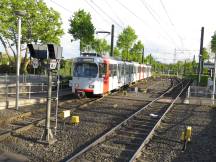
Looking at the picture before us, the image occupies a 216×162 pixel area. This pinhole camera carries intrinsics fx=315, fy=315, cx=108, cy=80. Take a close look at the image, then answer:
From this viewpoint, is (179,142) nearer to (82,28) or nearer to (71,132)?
(71,132)

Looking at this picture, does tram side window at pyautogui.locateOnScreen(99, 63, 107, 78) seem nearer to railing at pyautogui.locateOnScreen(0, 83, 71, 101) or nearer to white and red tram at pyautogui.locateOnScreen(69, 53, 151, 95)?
white and red tram at pyautogui.locateOnScreen(69, 53, 151, 95)

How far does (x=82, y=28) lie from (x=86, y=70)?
550 inches

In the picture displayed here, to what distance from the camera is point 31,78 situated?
31.7 meters

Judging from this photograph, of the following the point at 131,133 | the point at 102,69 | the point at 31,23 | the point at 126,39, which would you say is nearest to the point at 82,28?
the point at 31,23

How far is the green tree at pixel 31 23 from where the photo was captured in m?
34.4

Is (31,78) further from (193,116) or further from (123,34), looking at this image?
(123,34)

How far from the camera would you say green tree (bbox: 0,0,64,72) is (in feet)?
113

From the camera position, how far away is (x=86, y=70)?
20.7 m

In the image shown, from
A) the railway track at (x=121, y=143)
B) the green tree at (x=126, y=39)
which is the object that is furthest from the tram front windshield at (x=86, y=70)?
the green tree at (x=126, y=39)

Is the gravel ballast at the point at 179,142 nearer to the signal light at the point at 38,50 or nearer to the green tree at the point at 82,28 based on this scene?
the signal light at the point at 38,50

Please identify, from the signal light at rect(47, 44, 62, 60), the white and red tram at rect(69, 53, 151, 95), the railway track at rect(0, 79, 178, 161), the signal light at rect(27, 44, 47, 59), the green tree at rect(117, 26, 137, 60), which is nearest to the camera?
the railway track at rect(0, 79, 178, 161)

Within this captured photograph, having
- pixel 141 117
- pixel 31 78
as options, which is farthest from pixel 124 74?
pixel 141 117

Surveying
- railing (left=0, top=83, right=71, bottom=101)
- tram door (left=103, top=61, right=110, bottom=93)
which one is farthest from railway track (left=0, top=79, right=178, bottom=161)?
tram door (left=103, top=61, right=110, bottom=93)

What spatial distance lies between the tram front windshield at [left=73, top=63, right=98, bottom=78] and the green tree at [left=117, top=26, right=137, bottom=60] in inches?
1247
